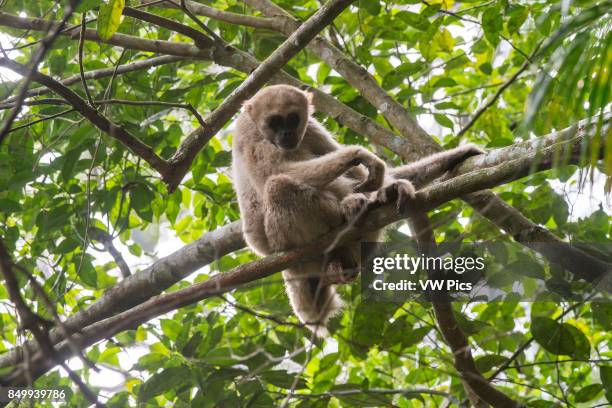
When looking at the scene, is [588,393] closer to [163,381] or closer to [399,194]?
[399,194]

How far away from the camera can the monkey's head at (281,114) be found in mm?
5953

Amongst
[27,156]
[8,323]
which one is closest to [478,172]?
[27,156]

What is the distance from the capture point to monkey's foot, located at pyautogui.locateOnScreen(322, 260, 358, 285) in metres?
5.23

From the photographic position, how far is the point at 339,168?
5.22 meters

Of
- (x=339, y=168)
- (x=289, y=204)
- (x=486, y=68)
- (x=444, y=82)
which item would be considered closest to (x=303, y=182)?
(x=289, y=204)

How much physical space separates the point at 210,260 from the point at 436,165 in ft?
7.53

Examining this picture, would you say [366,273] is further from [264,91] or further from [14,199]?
[14,199]

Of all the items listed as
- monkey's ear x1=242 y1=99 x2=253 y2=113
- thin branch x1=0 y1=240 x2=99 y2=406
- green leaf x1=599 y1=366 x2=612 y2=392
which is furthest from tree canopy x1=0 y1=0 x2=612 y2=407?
thin branch x1=0 y1=240 x2=99 y2=406

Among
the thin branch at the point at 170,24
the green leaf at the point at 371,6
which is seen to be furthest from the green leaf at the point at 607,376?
the thin branch at the point at 170,24

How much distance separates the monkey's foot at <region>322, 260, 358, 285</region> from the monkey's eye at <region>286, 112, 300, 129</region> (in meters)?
1.36

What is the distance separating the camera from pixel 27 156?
6562 mm

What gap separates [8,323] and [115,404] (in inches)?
84.8

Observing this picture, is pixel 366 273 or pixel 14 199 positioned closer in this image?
pixel 366 273

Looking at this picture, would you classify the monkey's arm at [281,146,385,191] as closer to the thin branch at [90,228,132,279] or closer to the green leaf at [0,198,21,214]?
the thin branch at [90,228,132,279]
